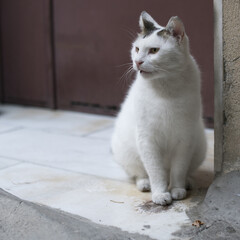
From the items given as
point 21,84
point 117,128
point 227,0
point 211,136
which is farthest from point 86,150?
point 21,84

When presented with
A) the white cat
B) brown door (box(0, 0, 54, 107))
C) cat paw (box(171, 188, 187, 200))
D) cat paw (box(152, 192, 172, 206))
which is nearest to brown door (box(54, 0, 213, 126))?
brown door (box(0, 0, 54, 107))

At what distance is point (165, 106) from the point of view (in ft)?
7.66

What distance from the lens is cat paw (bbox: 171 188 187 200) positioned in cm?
243

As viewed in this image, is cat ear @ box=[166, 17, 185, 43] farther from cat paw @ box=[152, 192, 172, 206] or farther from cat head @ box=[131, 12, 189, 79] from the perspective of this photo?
cat paw @ box=[152, 192, 172, 206]

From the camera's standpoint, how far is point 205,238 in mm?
1950

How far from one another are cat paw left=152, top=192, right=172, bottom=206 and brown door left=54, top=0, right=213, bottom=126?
185 centimetres

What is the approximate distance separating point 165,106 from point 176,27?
42cm

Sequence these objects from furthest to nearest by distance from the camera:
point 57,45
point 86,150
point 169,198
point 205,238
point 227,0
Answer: point 57,45 < point 86,150 < point 169,198 < point 227,0 < point 205,238

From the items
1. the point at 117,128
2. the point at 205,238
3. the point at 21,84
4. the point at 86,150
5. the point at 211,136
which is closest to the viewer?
the point at 205,238

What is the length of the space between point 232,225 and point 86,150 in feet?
5.58

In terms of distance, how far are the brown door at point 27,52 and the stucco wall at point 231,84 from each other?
10.6ft

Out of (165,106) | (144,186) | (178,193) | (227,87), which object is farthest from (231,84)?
(144,186)

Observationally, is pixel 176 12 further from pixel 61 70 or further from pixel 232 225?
pixel 232 225

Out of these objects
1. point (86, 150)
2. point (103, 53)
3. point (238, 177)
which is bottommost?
point (86, 150)
